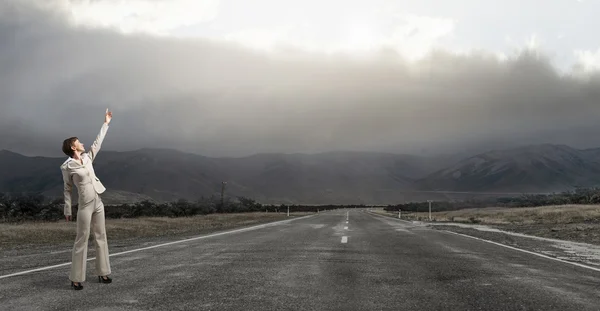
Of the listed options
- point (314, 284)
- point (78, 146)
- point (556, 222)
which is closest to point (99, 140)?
point (78, 146)

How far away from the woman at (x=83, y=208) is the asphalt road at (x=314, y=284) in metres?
0.25

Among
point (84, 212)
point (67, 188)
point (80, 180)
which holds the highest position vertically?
point (80, 180)

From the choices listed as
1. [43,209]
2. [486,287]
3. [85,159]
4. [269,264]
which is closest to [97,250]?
[85,159]

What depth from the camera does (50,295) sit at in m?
5.54

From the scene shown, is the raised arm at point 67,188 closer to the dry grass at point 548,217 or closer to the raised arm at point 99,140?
the raised arm at point 99,140

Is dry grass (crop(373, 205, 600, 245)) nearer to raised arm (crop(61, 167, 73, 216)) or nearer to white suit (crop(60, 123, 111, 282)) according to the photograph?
white suit (crop(60, 123, 111, 282))

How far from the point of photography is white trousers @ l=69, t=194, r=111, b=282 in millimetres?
5941

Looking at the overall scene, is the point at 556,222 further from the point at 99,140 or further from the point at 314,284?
the point at 99,140

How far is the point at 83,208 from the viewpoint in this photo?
6.14 metres

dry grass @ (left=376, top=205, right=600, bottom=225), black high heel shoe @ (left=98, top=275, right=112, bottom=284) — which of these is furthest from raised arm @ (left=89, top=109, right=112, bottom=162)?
dry grass @ (left=376, top=205, right=600, bottom=225)

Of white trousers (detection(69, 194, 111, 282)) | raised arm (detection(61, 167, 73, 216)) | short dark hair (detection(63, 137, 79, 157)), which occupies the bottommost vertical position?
white trousers (detection(69, 194, 111, 282))

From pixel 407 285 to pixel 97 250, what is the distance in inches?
166

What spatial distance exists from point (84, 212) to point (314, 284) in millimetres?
3168

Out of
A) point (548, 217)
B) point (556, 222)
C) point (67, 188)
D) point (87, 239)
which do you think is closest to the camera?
point (87, 239)
